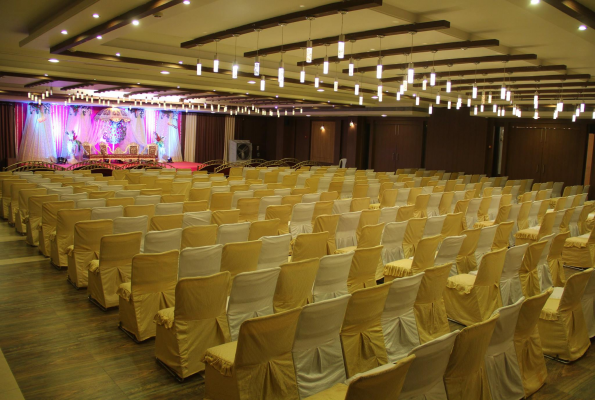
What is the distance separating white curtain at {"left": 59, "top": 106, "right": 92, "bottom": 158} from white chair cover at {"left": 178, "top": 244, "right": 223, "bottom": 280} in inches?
1078

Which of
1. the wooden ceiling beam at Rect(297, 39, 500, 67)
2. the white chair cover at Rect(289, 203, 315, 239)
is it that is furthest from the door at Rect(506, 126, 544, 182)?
the white chair cover at Rect(289, 203, 315, 239)

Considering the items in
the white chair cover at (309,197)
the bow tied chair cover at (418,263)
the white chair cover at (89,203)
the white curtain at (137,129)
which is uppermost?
the white curtain at (137,129)

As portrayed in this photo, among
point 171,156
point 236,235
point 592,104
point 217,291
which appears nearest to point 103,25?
point 236,235

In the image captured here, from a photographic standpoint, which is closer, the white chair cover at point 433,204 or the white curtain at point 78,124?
the white chair cover at point 433,204

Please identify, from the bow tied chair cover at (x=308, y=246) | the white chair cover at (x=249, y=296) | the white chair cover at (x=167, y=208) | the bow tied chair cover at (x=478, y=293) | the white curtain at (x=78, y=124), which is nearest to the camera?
the white chair cover at (x=249, y=296)

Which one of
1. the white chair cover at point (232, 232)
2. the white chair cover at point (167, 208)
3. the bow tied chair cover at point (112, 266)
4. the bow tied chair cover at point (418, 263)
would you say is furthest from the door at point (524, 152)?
the bow tied chair cover at point (112, 266)

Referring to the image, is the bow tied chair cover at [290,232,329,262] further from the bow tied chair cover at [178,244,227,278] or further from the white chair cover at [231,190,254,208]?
the white chair cover at [231,190,254,208]

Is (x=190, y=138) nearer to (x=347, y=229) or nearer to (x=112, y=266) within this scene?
(x=347, y=229)

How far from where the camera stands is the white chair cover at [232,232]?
6.70 meters

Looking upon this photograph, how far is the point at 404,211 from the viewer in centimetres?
963

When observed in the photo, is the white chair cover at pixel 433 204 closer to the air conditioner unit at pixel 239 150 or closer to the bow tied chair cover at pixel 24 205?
the bow tied chair cover at pixel 24 205

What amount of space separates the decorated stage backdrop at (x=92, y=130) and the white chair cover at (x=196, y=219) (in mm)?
24350

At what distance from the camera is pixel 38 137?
1118 inches

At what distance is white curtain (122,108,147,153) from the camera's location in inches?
1272
